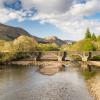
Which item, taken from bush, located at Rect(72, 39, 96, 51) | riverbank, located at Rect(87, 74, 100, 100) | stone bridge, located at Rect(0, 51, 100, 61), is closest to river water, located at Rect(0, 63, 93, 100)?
riverbank, located at Rect(87, 74, 100, 100)

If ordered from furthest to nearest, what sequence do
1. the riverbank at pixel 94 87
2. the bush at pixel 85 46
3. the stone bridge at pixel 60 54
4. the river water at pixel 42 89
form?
the bush at pixel 85 46
the stone bridge at pixel 60 54
the riverbank at pixel 94 87
the river water at pixel 42 89

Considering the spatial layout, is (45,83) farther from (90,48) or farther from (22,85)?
(90,48)

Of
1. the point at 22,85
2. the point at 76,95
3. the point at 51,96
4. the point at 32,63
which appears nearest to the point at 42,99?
the point at 51,96

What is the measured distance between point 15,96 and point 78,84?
68.8 ft

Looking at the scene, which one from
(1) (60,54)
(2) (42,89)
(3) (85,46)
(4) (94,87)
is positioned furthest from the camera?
(3) (85,46)

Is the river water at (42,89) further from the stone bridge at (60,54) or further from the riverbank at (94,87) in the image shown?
the stone bridge at (60,54)

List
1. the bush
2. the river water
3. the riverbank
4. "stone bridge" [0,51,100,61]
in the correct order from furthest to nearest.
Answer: the bush
"stone bridge" [0,51,100,61]
the riverbank
the river water

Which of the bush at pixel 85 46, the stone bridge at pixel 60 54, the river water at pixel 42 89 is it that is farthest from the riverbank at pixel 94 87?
the bush at pixel 85 46

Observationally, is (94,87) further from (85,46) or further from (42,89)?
(85,46)

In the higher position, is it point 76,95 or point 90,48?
point 90,48

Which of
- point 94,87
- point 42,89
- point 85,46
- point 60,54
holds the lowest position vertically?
point 42,89

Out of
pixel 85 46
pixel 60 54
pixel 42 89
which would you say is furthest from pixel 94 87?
pixel 85 46

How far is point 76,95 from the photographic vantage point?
56.6 m

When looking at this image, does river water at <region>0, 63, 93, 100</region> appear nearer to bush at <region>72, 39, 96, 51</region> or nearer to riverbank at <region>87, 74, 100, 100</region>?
riverbank at <region>87, 74, 100, 100</region>
